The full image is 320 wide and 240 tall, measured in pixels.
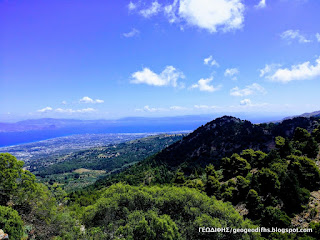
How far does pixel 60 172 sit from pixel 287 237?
15875 cm

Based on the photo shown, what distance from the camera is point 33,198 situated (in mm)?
18594

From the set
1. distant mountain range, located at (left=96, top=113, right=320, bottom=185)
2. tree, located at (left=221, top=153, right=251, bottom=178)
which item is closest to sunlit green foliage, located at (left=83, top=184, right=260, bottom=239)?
tree, located at (left=221, top=153, right=251, bottom=178)

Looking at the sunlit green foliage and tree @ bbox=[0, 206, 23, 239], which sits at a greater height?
tree @ bbox=[0, 206, 23, 239]

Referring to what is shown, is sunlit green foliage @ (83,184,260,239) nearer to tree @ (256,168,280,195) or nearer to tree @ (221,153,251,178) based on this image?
tree @ (256,168,280,195)

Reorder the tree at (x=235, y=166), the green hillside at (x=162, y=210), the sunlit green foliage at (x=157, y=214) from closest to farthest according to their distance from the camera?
the sunlit green foliage at (x=157, y=214) < the green hillside at (x=162, y=210) < the tree at (x=235, y=166)

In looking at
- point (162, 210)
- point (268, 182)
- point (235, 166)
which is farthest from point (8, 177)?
point (235, 166)

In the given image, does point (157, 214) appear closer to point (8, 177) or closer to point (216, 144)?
point (8, 177)

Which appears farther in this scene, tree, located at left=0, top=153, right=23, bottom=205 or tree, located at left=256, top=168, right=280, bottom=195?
tree, located at left=256, top=168, right=280, bottom=195

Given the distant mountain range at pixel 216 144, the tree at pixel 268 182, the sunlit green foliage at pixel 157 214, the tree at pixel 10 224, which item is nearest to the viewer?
the tree at pixel 10 224

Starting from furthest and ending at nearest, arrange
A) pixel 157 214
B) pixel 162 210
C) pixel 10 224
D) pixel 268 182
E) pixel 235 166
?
pixel 235 166
pixel 268 182
pixel 162 210
pixel 157 214
pixel 10 224

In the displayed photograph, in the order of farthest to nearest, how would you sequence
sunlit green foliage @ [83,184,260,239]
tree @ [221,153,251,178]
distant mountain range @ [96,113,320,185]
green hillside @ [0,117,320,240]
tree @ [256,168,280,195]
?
distant mountain range @ [96,113,320,185] < tree @ [221,153,251,178] < tree @ [256,168,280,195] < green hillside @ [0,117,320,240] < sunlit green foliage @ [83,184,260,239]

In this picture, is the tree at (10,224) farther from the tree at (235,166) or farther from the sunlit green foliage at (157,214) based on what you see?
the tree at (235,166)

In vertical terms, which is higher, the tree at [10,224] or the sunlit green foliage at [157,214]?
the tree at [10,224]

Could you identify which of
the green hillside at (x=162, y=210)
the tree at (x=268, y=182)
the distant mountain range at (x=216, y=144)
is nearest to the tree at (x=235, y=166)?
the green hillside at (x=162, y=210)
